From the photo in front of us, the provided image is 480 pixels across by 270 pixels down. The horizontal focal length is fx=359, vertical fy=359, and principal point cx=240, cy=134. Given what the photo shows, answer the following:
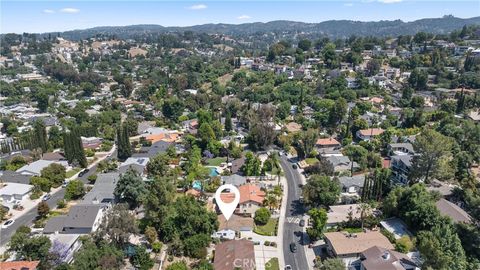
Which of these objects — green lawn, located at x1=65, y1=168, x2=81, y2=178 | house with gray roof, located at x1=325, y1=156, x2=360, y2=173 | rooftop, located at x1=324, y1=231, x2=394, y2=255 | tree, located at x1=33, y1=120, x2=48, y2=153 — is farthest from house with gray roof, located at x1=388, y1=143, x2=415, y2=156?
tree, located at x1=33, y1=120, x2=48, y2=153

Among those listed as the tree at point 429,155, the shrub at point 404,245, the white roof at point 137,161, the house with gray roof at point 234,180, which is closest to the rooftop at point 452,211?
the tree at point 429,155

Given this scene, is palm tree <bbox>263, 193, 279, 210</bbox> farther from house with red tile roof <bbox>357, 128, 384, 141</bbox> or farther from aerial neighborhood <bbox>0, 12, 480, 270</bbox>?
house with red tile roof <bbox>357, 128, 384, 141</bbox>

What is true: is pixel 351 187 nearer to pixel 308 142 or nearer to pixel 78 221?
pixel 308 142

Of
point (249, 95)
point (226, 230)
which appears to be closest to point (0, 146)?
point (226, 230)

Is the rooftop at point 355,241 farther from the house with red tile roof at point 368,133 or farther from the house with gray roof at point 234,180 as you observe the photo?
the house with red tile roof at point 368,133

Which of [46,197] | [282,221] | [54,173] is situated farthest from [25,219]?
[282,221]

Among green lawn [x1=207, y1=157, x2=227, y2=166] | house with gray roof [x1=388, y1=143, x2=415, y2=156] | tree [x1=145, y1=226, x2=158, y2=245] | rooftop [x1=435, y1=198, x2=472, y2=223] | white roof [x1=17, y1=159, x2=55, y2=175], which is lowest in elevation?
green lawn [x1=207, y1=157, x2=227, y2=166]
